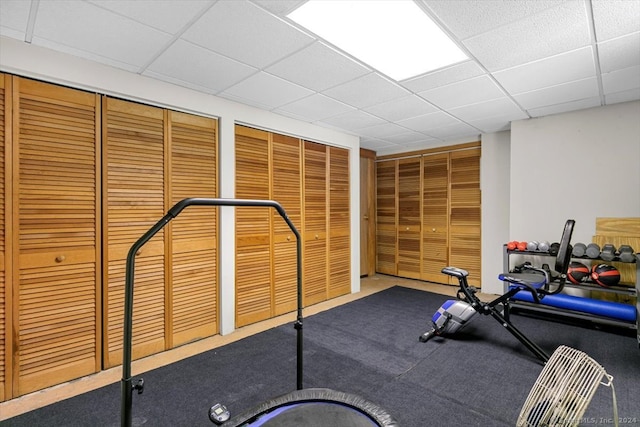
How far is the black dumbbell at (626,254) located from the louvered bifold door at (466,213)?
78.4 inches

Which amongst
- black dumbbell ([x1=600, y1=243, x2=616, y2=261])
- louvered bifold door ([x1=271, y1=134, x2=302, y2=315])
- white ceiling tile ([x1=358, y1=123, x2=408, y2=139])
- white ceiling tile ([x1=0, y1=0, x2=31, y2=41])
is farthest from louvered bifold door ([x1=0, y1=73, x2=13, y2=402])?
black dumbbell ([x1=600, y1=243, x2=616, y2=261])

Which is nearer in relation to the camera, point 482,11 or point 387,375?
point 482,11

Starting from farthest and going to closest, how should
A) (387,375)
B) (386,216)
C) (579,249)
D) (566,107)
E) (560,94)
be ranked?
(386,216) → (566,107) → (579,249) → (560,94) → (387,375)

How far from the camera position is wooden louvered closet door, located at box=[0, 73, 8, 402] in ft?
7.42

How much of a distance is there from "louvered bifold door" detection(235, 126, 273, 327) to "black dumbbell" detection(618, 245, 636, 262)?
13.3 ft

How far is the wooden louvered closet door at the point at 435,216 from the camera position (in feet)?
18.7

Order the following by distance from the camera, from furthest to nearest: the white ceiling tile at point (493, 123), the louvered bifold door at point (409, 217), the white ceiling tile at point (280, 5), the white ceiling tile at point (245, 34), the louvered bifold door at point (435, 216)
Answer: the louvered bifold door at point (409, 217) < the louvered bifold door at point (435, 216) < the white ceiling tile at point (493, 123) < the white ceiling tile at point (245, 34) < the white ceiling tile at point (280, 5)

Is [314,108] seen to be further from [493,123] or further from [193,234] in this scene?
[493,123]

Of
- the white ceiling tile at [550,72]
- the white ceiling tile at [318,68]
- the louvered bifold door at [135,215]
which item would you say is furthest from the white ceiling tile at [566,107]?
the louvered bifold door at [135,215]

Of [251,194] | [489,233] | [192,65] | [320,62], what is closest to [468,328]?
[489,233]

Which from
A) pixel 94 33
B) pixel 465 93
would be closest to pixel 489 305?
pixel 465 93

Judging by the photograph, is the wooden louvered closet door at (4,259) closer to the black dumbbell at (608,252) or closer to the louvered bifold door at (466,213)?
the black dumbbell at (608,252)

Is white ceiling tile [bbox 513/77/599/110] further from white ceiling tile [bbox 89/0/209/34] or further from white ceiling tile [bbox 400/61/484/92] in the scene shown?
Answer: white ceiling tile [bbox 89/0/209/34]

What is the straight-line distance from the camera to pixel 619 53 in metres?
2.49
